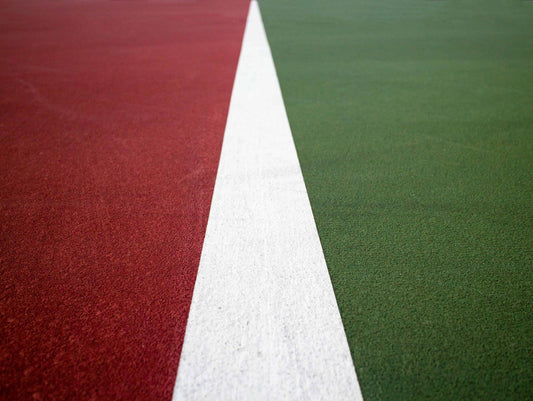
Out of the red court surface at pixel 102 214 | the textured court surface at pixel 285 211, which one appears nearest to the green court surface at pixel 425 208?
the textured court surface at pixel 285 211

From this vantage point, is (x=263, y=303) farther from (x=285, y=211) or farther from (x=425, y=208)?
(x=425, y=208)

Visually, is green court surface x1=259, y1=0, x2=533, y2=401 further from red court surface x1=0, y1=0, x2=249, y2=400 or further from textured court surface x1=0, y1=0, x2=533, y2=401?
red court surface x1=0, y1=0, x2=249, y2=400

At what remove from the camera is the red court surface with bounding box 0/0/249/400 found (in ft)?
4.57

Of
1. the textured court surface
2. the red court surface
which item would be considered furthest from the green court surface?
the red court surface

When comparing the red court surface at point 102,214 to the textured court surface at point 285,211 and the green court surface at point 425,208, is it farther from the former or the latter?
the green court surface at point 425,208

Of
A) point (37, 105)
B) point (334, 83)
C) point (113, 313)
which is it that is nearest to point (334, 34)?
point (334, 83)

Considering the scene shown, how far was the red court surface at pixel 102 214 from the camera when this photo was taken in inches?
54.9

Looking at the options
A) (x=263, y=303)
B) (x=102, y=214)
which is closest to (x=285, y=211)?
(x=263, y=303)

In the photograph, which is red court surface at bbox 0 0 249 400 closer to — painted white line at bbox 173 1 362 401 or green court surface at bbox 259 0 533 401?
painted white line at bbox 173 1 362 401

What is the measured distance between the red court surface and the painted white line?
87 mm

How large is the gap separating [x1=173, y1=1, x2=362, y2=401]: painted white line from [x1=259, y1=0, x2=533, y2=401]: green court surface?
0.09 metres

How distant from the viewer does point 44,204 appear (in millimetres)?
2213

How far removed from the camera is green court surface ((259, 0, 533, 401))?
4.57ft

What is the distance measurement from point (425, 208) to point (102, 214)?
1.96 meters
